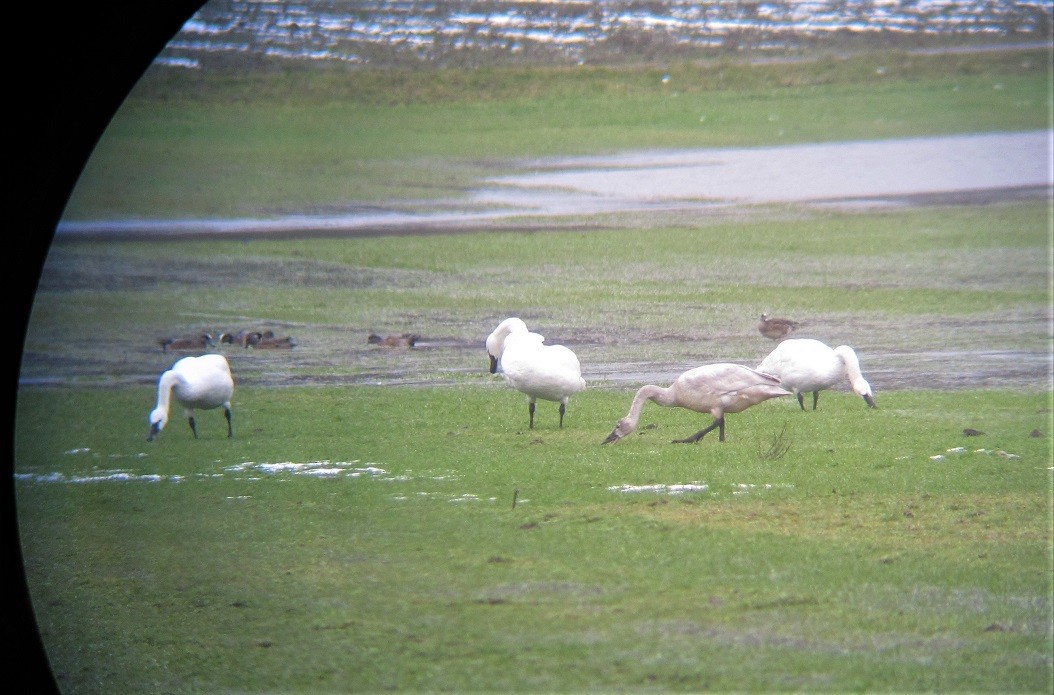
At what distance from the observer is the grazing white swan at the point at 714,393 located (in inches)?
308

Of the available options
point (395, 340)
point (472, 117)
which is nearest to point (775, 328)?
point (395, 340)

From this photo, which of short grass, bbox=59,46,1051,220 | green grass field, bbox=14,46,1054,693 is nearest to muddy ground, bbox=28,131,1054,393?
green grass field, bbox=14,46,1054,693

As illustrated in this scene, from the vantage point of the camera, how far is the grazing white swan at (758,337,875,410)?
8305mm

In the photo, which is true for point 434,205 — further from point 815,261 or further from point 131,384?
point 131,384

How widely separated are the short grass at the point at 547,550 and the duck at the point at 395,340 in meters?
1.63

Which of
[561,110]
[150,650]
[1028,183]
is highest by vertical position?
[561,110]

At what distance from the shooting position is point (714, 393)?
784 cm

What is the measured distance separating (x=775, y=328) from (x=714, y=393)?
8.04ft

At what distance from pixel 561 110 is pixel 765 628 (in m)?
10.3

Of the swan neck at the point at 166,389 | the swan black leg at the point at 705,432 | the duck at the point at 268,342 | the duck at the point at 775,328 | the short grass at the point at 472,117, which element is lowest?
the swan black leg at the point at 705,432

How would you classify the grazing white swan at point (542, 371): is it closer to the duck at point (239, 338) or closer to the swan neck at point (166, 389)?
the swan neck at point (166, 389)

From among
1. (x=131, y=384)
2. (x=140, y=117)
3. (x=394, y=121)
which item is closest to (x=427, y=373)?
(x=131, y=384)

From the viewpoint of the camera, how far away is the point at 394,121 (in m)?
15.4

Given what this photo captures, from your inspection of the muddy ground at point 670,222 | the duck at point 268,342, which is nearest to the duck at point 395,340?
the muddy ground at point 670,222
